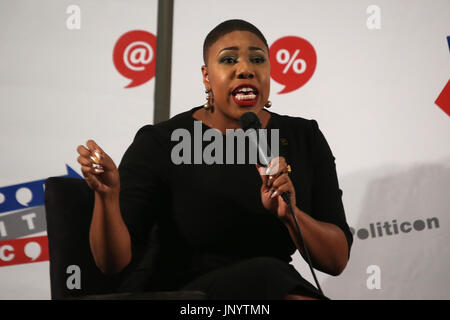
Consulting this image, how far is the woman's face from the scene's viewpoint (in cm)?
103

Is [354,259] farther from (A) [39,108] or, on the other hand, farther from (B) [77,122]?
(A) [39,108]

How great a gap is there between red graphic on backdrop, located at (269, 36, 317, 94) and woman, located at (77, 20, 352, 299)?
668mm

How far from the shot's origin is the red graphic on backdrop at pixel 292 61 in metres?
1.74

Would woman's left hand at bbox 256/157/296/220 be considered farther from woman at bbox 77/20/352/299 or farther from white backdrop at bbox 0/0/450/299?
white backdrop at bbox 0/0/450/299

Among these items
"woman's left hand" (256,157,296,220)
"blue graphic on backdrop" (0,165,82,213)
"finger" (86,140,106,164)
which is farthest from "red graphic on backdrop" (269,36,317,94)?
"finger" (86,140,106,164)

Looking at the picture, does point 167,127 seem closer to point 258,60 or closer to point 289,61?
point 258,60

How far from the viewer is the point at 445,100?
174cm

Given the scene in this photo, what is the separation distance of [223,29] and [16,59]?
1.01 metres

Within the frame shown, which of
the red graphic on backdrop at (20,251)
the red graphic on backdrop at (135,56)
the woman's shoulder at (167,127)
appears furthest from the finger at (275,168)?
the red graphic on backdrop at (20,251)

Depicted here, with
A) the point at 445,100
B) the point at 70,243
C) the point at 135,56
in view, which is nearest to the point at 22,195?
the point at 135,56

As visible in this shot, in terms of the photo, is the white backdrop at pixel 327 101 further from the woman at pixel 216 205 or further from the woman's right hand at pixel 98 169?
the woman's right hand at pixel 98 169

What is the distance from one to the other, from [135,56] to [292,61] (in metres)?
0.56

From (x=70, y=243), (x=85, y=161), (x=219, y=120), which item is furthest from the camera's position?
(x=219, y=120)

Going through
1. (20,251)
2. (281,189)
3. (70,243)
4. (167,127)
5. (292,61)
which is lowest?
(20,251)
